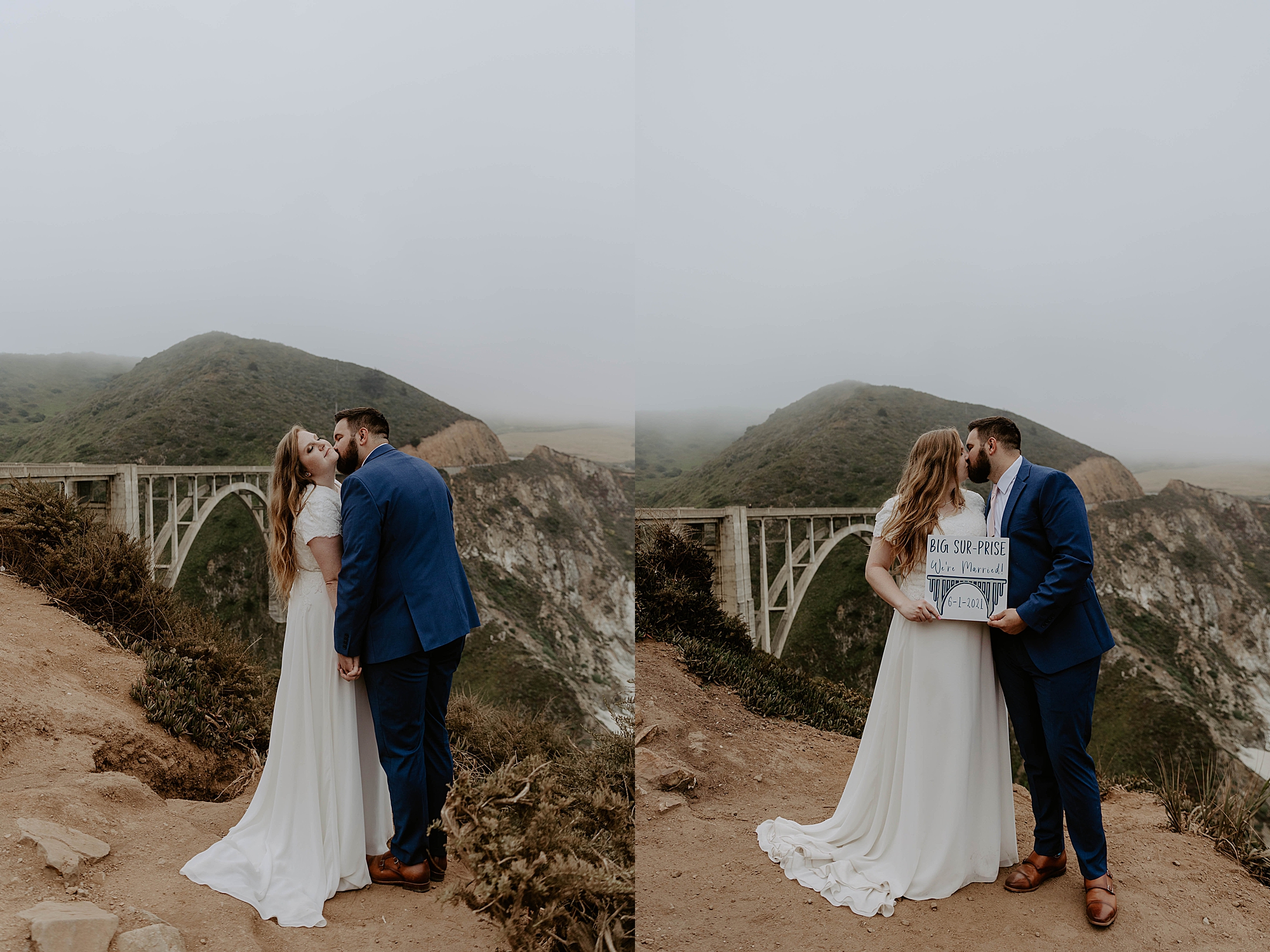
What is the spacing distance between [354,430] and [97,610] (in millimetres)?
3523

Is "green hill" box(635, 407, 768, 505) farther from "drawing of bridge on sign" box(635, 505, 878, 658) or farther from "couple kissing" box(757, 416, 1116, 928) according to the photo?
"couple kissing" box(757, 416, 1116, 928)

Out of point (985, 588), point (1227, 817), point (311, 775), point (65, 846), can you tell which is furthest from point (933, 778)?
point (65, 846)

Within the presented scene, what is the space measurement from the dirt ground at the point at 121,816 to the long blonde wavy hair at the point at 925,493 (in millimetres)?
2018

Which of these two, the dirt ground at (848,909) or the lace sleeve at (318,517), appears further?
the lace sleeve at (318,517)

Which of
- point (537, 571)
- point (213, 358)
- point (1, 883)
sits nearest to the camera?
point (1, 883)

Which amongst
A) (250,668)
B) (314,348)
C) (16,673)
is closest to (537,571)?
(314,348)

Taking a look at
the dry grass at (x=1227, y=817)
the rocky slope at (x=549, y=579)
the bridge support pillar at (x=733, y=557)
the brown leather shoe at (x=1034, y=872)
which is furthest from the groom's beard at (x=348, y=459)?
the rocky slope at (x=549, y=579)

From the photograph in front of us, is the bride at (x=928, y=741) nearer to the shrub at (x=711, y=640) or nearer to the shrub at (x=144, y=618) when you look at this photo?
the shrub at (x=711, y=640)

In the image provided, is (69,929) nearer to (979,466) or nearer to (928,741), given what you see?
(928,741)

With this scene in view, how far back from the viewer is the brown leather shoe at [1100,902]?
6.76 ft

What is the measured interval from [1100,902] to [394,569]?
2736 mm

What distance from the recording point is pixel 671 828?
302 cm

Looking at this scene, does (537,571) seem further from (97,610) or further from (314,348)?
(97,610)

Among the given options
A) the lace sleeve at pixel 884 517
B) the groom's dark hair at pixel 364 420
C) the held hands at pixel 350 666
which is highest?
the groom's dark hair at pixel 364 420
